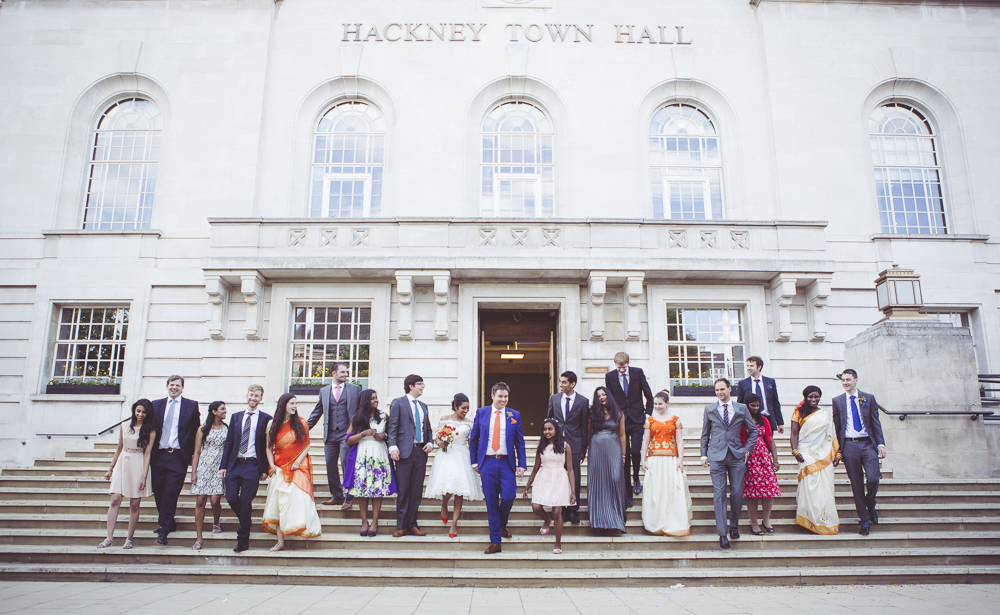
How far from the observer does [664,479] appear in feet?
26.7

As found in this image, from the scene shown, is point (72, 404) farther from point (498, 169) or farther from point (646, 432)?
point (646, 432)

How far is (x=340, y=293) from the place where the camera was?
13.9 metres

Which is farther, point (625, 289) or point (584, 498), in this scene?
point (625, 289)

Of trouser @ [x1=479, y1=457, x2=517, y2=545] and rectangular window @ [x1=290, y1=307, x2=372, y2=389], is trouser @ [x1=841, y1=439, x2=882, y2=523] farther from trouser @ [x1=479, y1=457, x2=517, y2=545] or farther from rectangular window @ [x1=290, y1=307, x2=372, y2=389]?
rectangular window @ [x1=290, y1=307, x2=372, y2=389]

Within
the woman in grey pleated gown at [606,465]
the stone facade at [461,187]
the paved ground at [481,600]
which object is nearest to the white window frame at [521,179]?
the stone facade at [461,187]

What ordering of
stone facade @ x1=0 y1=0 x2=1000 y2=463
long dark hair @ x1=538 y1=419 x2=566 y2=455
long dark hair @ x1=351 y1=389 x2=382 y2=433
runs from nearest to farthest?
long dark hair @ x1=538 y1=419 x2=566 y2=455 < long dark hair @ x1=351 y1=389 x2=382 y2=433 < stone facade @ x1=0 y1=0 x2=1000 y2=463

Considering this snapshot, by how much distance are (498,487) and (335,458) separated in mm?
2807

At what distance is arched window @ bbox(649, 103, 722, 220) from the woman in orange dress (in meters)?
7.96

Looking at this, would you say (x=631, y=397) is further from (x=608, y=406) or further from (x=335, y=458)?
(x=335, y=458)

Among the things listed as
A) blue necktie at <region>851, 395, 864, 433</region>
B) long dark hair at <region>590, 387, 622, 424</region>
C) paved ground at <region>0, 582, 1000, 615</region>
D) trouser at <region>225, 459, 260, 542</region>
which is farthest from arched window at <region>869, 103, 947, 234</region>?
trouser at <region>225, 459, 260, 542</region>

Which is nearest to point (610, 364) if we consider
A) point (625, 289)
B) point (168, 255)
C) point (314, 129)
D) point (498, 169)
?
point (625, 289)

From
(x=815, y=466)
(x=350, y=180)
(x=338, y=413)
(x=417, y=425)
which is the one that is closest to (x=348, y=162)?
(x=350, y=180)

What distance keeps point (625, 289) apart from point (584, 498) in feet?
19.0

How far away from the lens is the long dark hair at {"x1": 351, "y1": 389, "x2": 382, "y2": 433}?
8508 millimetres
